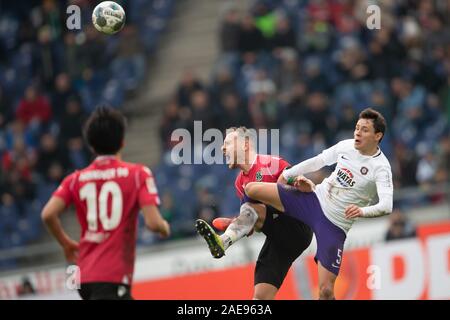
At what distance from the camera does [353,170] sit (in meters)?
10.7

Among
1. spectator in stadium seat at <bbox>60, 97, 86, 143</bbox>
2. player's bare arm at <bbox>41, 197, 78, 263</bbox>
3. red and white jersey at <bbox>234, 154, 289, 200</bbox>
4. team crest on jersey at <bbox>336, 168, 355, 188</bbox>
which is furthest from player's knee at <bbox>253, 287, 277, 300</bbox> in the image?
spectator in stadium seat at <bbox>60, 97, 86, 143</bbox>

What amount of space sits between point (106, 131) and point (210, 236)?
168 cm

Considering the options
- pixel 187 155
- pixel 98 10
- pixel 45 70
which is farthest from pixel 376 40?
pixel 98 10

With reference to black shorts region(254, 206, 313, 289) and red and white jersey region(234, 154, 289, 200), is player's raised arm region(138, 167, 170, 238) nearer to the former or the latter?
red and white jersey region(234, 154, 289, 200)

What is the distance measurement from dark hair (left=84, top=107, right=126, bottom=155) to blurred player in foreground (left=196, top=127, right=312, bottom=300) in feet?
5.74

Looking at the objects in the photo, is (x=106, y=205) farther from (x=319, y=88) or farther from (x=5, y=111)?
(x=5, y=111)

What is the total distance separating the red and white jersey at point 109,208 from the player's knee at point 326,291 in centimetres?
200

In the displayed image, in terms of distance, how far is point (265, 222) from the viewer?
11.2m

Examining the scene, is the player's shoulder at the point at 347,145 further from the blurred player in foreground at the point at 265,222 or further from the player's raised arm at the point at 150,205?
the player's raised arm at the point at 150,205

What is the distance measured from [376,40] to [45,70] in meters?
6.19

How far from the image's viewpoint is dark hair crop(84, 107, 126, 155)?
9.52m

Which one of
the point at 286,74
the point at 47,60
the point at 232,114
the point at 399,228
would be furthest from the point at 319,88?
the point at 47,60

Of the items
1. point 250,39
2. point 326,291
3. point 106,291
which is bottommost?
point 326,291
